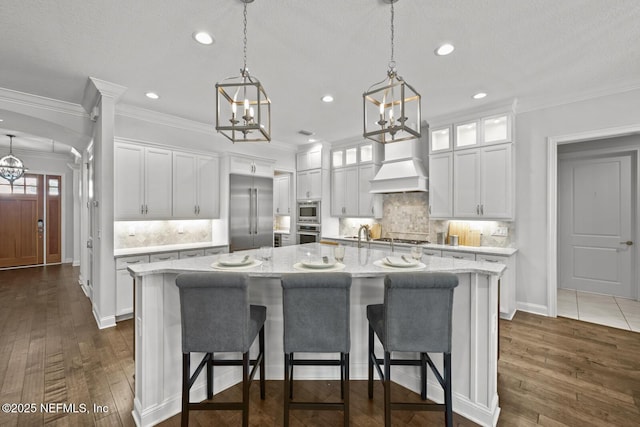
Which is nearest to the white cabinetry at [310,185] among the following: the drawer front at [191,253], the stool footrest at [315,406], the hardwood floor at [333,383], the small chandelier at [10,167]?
the drawer front at [191,253]

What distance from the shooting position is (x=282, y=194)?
6887mm

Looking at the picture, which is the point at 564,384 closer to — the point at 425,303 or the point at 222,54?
the point at 425,303

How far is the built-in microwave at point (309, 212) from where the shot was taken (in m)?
6.12

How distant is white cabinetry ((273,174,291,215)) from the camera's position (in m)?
6.72

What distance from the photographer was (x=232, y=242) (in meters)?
4.96

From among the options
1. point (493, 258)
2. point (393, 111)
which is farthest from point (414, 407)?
point (493, 258)

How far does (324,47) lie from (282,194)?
447cm

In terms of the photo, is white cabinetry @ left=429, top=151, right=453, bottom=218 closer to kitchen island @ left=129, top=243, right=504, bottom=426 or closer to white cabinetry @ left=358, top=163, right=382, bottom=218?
white cabinetry @ left=358, top=163, right=382, bottom=218

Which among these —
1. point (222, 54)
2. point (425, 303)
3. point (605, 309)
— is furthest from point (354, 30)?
point (605, 309)

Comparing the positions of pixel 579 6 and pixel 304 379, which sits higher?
pixel 579 6

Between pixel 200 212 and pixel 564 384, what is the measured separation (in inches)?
194

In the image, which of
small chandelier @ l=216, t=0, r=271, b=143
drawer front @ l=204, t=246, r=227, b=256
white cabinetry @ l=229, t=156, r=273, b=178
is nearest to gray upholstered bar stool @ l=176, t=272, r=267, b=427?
small chandelier @ l=216, t=0, r=271, b=143

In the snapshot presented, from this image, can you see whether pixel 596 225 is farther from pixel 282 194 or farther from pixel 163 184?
pixel 163 184

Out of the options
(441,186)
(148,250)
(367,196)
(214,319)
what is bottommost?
(214,319)
